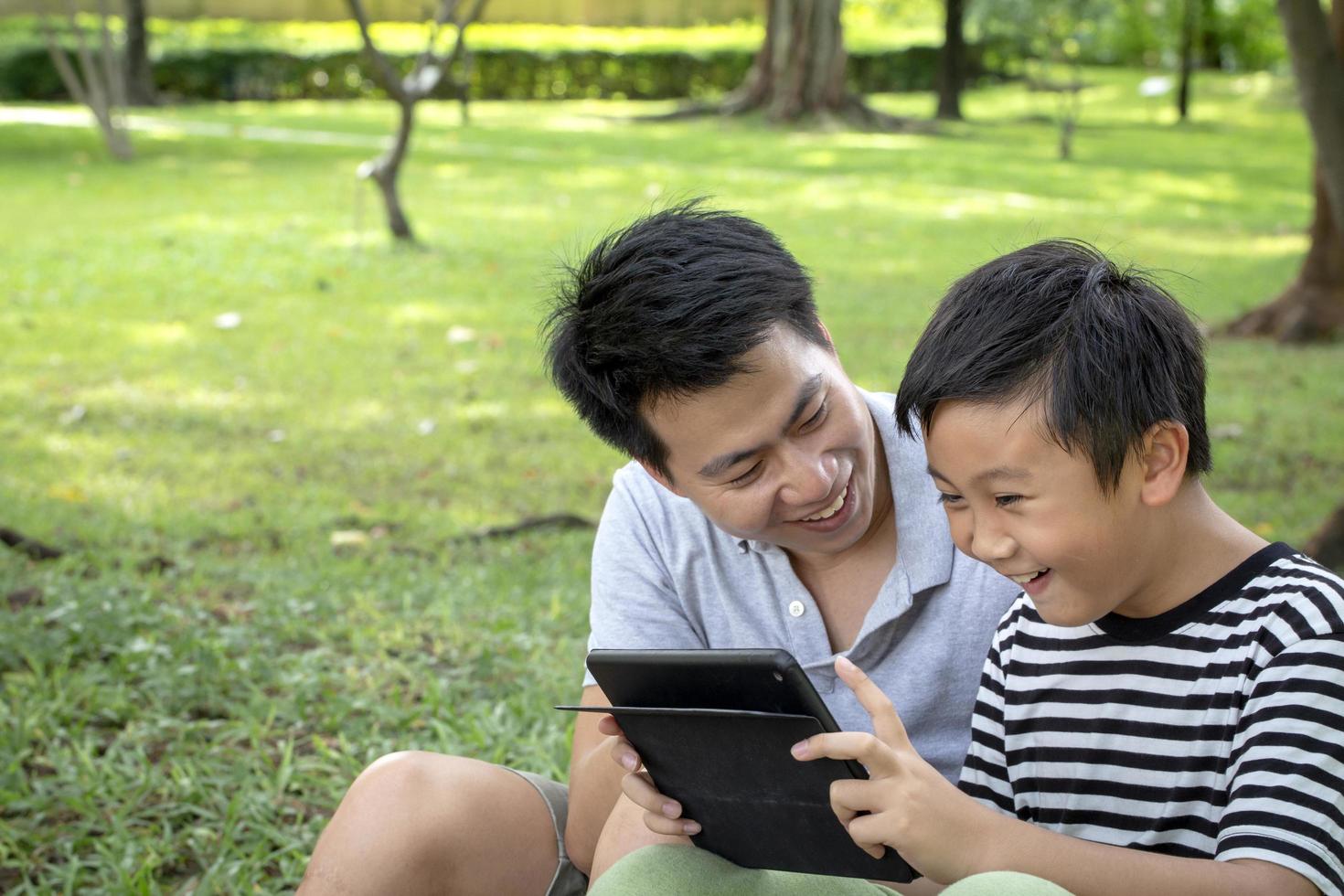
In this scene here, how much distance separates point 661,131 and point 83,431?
45.4 ft

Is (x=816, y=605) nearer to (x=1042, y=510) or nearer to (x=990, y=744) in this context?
(x=990, y=744)

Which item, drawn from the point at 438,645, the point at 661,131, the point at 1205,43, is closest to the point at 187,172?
the point at 661,131

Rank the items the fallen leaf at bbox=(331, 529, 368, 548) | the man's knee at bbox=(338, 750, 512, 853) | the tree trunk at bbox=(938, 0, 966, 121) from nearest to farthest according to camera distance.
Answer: the man's knee at bbox=(338, 750, 512, 853) < the fallen leaf at bbox=(331, 529, 368, 548) < the tree trunk at bbox=(938, 0, 966, 121)

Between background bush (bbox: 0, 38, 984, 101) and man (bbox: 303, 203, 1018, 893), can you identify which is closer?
man (bbox: 303, 203, 1018, 893)

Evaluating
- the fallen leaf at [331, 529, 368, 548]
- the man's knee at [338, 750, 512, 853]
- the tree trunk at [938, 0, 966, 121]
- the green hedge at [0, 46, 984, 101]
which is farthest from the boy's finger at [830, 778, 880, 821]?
the green hedge at [0, 46, 984, 101]

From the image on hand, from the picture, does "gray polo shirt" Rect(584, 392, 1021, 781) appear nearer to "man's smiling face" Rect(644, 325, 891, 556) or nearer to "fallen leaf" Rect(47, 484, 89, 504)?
"man's smiling face" Rect(644, 325, 891, 556)

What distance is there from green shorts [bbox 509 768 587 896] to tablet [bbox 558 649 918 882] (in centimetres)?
41

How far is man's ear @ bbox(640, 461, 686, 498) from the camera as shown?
2129mm

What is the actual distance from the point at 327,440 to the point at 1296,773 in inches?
190

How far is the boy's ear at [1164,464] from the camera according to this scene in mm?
1684

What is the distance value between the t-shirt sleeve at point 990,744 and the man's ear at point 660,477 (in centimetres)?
51

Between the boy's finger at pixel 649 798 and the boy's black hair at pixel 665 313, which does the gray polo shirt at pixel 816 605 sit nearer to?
the boy's black hair at pixel 665 313

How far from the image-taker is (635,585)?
84.7 inches

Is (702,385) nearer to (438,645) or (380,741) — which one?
(380,741)
